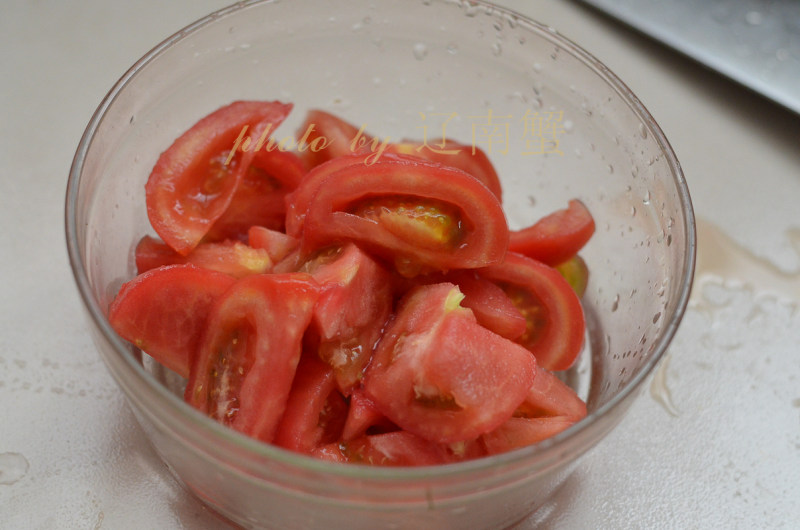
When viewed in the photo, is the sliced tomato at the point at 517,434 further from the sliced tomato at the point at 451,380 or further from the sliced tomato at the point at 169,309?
the sliced tomato at the point at 169,309

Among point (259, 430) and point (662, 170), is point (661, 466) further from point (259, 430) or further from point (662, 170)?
point (259, 430)

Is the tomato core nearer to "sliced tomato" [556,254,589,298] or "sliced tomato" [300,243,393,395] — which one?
"sliced tomato" [300,243,393,395]

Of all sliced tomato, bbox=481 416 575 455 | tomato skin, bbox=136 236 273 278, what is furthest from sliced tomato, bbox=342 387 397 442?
tomato skin, bbox=136 236 273 278

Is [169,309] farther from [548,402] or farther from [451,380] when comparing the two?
[548,402]

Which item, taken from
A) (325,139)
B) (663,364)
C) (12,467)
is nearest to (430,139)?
(325,139)

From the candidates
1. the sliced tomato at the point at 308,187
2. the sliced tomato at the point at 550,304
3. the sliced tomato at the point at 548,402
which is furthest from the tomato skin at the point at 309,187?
the sliced tomato at the point at 548,402

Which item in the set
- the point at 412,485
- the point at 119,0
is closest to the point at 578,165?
the point at 412,485
